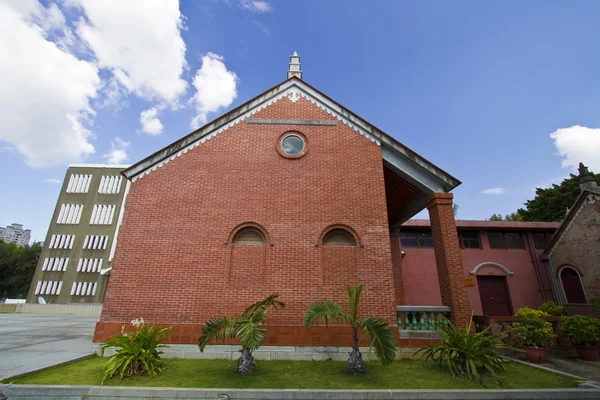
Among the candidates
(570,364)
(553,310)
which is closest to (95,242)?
(570,364)

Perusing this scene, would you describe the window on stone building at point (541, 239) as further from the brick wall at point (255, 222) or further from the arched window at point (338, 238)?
the arched window at point (338, 238)

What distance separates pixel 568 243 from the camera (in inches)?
674

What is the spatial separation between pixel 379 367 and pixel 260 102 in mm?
9046

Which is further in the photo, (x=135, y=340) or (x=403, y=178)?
(x=403, y=178)

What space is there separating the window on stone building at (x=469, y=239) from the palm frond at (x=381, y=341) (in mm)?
15393

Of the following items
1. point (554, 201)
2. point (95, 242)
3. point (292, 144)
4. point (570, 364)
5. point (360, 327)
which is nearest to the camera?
point (360, 327)

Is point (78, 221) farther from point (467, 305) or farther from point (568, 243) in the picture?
point (568, 243)

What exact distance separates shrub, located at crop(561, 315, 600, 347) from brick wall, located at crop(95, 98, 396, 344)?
19.0ft

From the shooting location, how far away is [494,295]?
18.2m

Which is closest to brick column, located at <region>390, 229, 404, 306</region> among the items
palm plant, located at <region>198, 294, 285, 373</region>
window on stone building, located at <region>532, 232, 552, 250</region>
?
palm plant, located at <region>198, 294, 285, 373</region>

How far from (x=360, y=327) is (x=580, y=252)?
57.3ft

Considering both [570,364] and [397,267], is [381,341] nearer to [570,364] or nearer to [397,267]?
[570,364]

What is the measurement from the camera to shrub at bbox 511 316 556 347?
8.26 metres

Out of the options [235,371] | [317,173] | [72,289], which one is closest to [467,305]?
[317,173]
